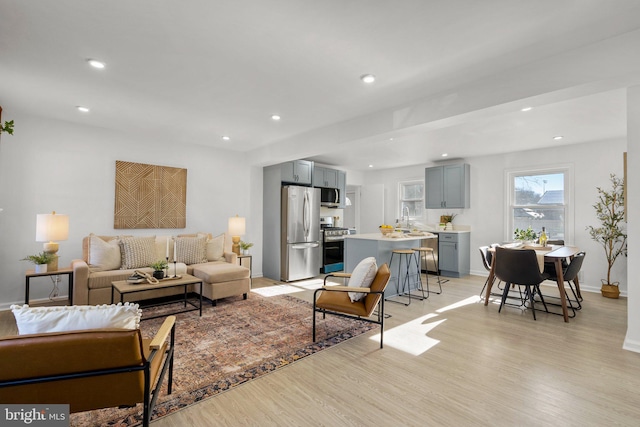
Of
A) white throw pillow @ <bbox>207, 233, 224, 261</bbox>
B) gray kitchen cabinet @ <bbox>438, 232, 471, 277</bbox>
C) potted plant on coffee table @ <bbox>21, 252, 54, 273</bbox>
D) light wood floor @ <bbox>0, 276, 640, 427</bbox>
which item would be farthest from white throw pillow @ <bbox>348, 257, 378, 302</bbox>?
gray kitchen cabinet @ <bbox>438, 232, 471, 277</bbox>

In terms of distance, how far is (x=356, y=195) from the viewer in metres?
8.89

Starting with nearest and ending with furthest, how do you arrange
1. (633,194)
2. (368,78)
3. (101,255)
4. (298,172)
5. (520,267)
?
(633,194) < (368,78) < (520,267) < (101,255) < (298,172)

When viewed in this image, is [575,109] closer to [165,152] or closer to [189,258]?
[189,258]

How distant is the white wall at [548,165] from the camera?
204 inches

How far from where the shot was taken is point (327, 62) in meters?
2.71

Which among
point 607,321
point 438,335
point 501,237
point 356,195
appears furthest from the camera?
point 356,195

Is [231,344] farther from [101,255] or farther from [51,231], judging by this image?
[51,231]

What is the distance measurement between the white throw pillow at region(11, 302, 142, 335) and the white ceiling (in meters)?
1.86

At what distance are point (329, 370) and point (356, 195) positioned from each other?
6.70 m

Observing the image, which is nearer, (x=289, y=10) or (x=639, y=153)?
(x=289, y=10)

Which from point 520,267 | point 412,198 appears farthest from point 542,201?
point 520,267

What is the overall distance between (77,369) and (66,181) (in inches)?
A: 161

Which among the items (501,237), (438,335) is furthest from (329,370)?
(501,237)

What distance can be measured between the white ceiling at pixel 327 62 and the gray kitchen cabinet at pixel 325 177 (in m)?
2.33
